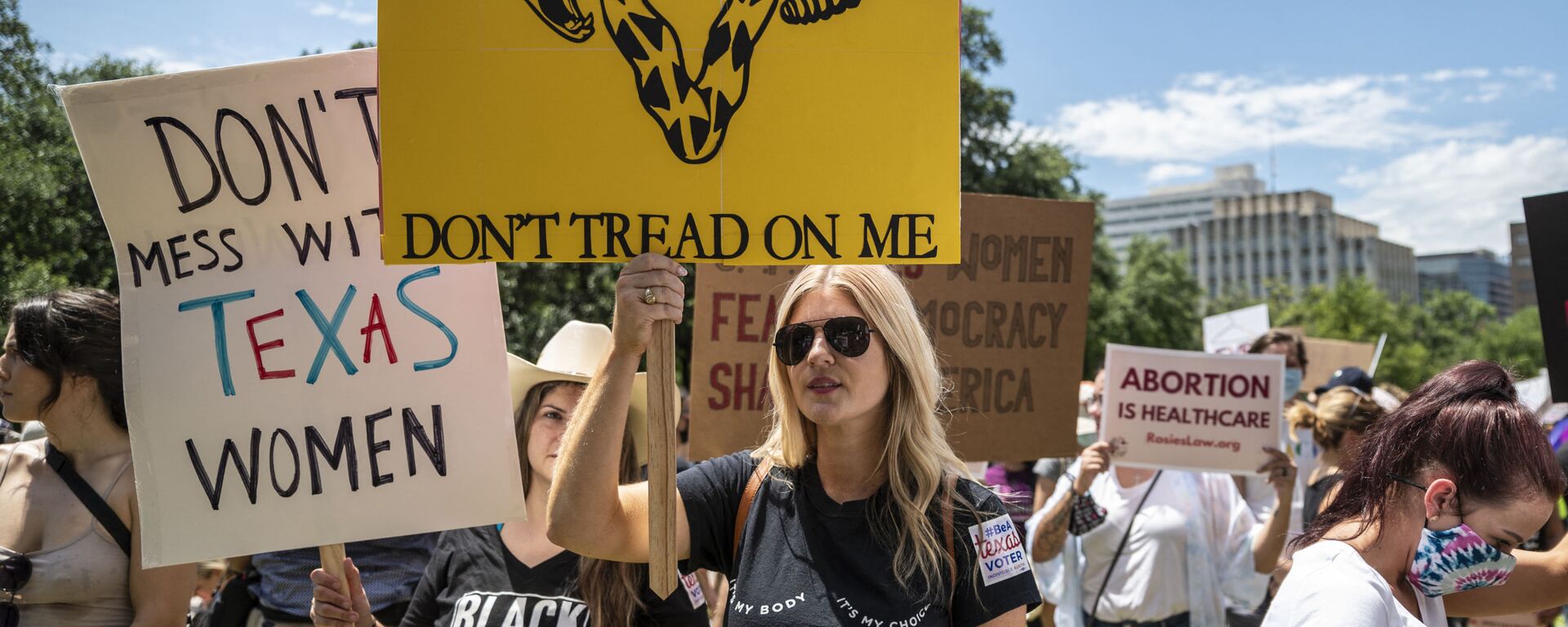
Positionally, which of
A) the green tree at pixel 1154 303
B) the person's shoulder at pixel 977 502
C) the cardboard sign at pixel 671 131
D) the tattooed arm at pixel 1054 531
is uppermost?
the green tree at pixel 1154 303

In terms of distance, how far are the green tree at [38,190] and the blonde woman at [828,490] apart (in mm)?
15324

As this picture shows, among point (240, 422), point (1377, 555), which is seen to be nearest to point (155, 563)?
point (240, 422)

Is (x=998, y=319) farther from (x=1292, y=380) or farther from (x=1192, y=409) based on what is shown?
(x=1292, y=380)

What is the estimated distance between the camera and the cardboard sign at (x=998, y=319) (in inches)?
173

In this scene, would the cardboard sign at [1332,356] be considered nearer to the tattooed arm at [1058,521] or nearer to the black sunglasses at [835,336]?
the tattooed arm at [1058,521]

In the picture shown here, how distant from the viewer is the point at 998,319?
4.62 metres

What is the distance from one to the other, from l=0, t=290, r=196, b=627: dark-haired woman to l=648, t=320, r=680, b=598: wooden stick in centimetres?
166

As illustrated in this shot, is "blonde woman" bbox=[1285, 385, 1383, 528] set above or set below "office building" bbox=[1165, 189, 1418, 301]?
below

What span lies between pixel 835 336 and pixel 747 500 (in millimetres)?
403

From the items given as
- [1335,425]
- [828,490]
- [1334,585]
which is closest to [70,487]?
[828,490]

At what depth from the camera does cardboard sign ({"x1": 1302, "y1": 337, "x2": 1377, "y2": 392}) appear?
10.4 meters

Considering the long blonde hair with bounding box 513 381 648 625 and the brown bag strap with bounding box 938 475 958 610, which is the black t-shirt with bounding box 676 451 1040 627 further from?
the long blonde hair with bounding box 513 381 648 625

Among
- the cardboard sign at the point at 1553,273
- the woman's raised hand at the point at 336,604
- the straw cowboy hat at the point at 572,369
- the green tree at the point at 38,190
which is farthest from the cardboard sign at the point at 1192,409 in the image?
the green tree at the point at 38,190

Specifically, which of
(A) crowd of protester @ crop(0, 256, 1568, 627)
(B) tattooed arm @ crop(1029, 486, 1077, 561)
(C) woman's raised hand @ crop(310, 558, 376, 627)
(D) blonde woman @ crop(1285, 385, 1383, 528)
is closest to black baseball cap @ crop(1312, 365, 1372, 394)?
(D) blonde woman @ crop(1285, 385, 1383, 528)
